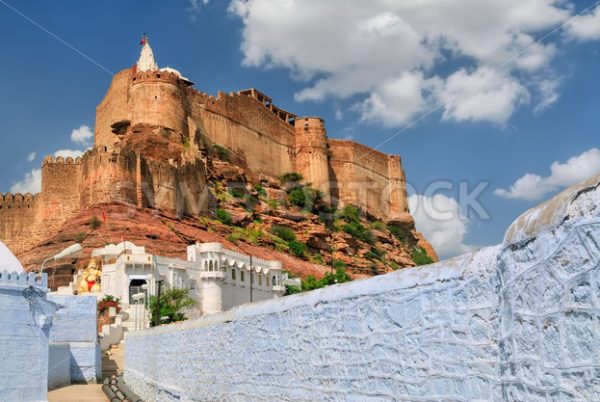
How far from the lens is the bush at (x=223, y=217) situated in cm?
4641

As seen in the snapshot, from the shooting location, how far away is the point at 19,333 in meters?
13.6

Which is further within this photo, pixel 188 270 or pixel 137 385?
pixel 188 270

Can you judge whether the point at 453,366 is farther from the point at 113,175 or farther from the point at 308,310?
the point at 113,175

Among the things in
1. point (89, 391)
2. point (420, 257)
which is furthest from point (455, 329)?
point (420, 257)

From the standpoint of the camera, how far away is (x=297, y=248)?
50.4m

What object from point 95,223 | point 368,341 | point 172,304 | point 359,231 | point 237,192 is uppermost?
point 237,192

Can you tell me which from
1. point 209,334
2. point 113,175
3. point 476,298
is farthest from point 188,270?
point 476,298

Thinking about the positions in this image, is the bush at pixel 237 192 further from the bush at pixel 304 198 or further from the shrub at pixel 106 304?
the shrub at pixel 106 304

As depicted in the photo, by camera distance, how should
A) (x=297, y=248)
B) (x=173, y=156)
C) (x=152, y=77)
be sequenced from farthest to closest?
(x=297, y=248)
(x=152, y=77)
(x=173, y=156)

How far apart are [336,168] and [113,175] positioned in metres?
32.0

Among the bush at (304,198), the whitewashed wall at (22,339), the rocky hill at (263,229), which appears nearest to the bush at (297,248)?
the rocky hill at (263,229)

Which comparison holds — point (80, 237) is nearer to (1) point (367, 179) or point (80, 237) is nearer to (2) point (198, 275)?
(2) point (198, 275)

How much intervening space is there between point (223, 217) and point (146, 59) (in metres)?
17.8

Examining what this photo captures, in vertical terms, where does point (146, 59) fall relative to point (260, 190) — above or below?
above
